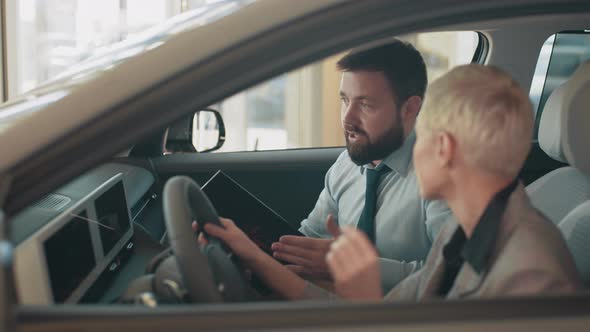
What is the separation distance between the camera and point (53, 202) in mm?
1562

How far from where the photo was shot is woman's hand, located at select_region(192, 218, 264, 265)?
5.09ft

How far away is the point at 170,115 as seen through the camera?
1027mm

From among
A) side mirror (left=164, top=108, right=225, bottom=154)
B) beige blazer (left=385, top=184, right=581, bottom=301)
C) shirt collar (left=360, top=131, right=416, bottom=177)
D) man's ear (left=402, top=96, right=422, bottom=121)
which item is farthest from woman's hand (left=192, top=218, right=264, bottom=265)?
side mirror (left=164, top=108, right=225, bottom=154)

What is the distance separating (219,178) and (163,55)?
1.08 m

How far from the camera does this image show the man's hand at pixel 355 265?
1.16 metres

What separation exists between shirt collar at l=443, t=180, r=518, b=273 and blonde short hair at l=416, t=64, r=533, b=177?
0.04m

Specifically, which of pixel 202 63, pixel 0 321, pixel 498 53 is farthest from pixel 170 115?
pixel 498 53

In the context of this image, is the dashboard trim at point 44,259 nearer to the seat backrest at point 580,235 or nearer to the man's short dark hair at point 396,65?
the man's short dark hair at point 396,65

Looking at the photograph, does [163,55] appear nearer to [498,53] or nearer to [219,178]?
[219,178]

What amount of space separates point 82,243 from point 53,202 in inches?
4.7

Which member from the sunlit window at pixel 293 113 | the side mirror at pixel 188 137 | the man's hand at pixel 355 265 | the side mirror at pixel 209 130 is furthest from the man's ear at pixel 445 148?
the sunlit window at pixel 293 113

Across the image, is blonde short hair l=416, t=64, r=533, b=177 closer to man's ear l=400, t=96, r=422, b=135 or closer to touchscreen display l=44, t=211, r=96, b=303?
touchscreen display l=44, t=211, r=96, b=303

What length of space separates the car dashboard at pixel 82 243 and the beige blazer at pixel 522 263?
65 cm

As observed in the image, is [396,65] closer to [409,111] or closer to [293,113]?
[409,111]
